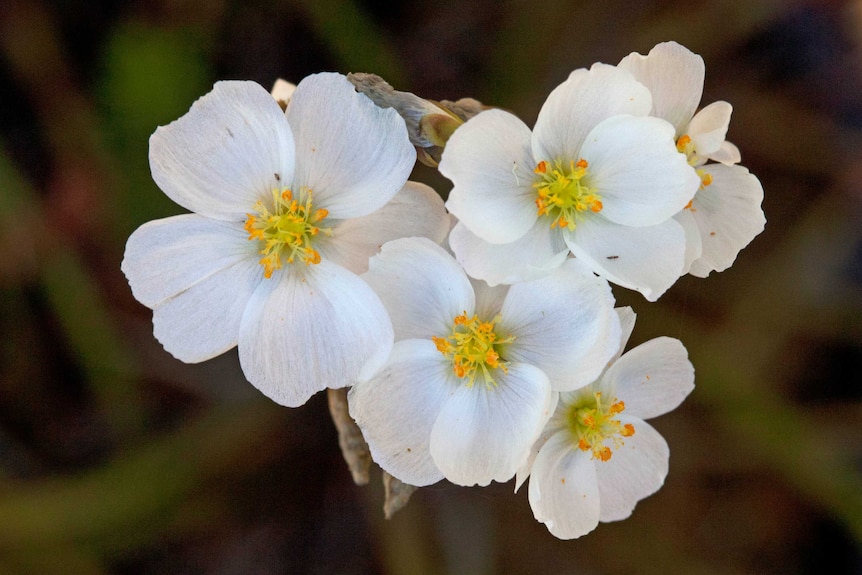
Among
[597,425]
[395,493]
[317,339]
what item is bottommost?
[395,493]

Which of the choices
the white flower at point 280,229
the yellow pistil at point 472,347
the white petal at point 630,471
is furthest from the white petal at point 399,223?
the white petal at point 630,471

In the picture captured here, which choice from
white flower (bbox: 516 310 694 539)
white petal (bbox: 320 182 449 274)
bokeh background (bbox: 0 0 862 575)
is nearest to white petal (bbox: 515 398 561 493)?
white flower (bbox: 516 310 694 539)

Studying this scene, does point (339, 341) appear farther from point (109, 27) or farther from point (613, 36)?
point (109, 27)

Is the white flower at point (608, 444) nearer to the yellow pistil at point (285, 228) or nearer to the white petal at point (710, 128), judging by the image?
the white petal at point (710, 128)

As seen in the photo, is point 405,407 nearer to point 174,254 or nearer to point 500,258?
point 500,258

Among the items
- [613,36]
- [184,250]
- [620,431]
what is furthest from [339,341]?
[613,36]

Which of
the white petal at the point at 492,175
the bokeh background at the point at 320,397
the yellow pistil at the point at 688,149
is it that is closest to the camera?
the white petal at the point at 492,175

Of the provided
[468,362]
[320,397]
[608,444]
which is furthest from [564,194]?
[320,397]
